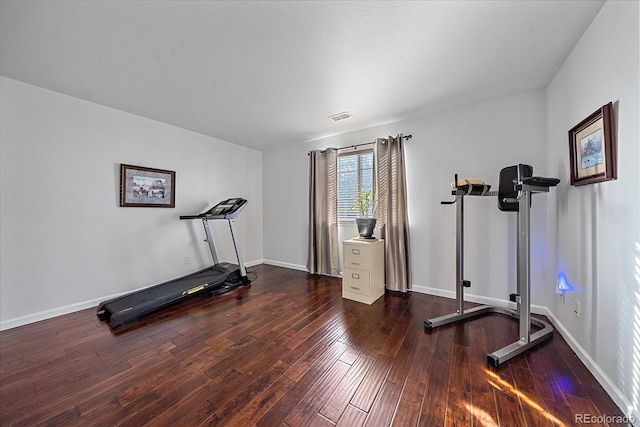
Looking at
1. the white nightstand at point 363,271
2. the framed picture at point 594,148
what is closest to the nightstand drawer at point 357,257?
Result: the white nightstand at point 363,271

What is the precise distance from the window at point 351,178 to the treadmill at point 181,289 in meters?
1.63

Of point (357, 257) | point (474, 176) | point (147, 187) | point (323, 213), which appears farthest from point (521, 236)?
point (147, 187)

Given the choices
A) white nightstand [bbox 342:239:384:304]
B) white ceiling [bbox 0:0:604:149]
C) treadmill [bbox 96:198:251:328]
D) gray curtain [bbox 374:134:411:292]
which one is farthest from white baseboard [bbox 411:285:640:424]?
treadmill [bbox 96:198:251:328]

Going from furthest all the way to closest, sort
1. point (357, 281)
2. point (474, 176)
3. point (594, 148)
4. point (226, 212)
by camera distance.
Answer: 1. point (226, 212)
2. point (357, 281)
3. point (474, 176)
4. point (594, 148)

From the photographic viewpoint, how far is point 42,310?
94.7 inches

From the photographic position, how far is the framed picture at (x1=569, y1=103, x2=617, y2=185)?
1.37m

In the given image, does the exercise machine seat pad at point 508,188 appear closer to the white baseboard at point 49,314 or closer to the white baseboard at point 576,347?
the white baseboard at point 576,347

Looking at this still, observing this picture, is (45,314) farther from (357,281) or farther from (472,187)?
(472,187)

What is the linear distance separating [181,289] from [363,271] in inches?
90.3

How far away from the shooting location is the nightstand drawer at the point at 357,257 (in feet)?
9.33

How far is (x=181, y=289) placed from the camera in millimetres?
2826

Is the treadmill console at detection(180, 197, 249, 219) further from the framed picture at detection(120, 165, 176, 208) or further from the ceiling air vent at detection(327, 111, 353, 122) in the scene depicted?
the ceiling air vent at detection(327, 111, 353, 122)

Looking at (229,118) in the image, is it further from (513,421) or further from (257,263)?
(513,421)

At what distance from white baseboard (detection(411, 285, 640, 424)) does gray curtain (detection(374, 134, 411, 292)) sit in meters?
0.30
